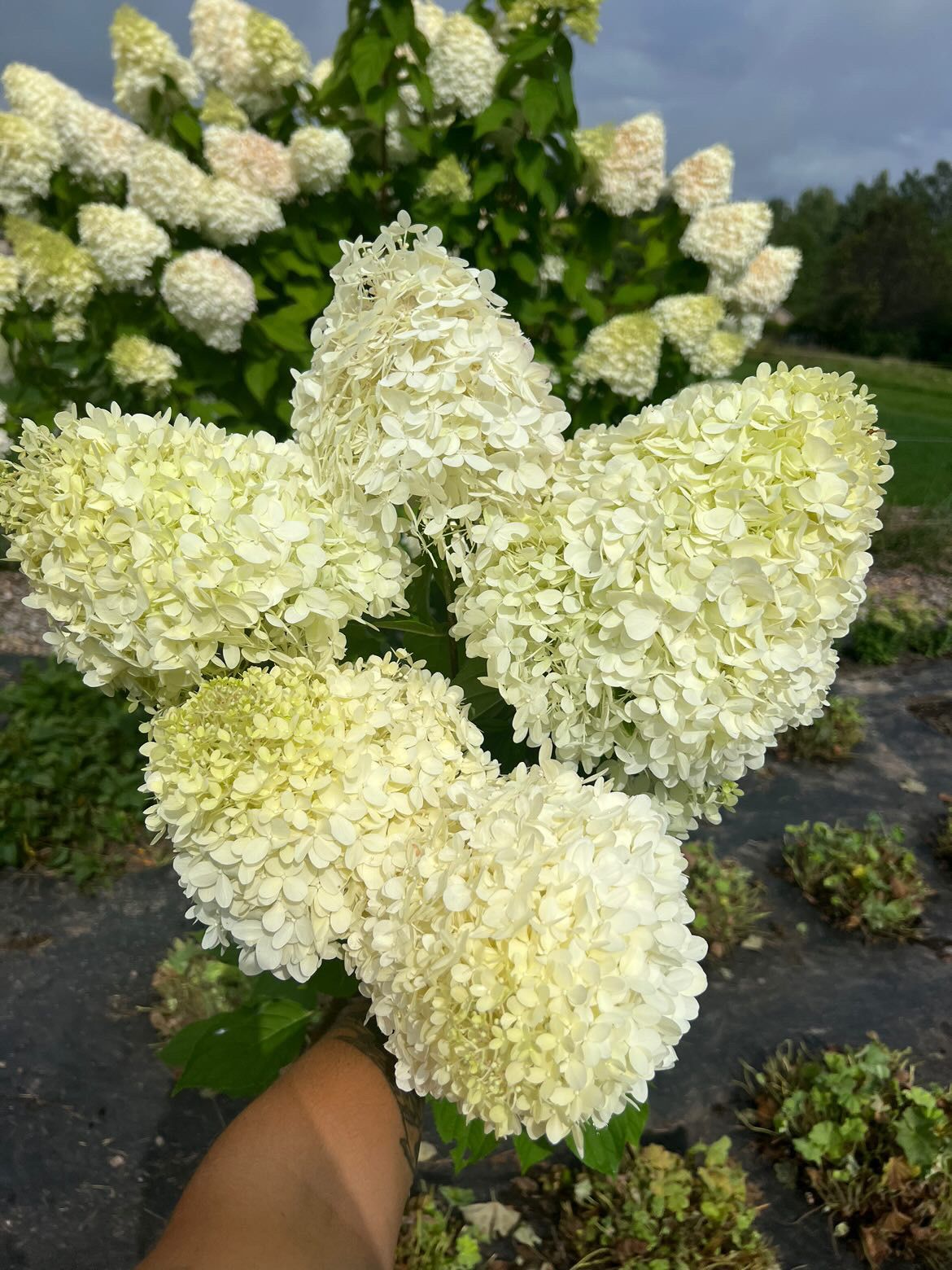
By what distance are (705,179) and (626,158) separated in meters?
0.30

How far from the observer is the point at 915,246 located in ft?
60.7

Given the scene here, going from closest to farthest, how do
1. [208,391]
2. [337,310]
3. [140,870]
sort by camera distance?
[337,310], [208,391], [140,870]

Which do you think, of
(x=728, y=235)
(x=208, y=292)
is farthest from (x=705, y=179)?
(x=208, y=292)

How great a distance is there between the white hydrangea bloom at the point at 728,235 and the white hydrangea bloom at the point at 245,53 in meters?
1.23

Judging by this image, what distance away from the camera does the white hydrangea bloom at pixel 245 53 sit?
2117mm

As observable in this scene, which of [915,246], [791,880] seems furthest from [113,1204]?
[915,246]

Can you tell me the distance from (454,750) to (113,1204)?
208 cm

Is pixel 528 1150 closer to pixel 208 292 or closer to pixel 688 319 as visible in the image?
pixel 208 292

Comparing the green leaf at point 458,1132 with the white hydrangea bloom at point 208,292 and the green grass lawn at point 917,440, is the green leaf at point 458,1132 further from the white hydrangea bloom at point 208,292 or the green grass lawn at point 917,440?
the green grass lawn at point 917,440

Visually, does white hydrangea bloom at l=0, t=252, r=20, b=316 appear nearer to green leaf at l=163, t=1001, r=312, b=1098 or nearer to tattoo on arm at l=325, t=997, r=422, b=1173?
green leaf at l=163, t=1001, r=312, b=1098

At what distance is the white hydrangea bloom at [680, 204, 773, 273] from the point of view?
7.61 ft

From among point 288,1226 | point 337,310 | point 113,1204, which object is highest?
point 337,310

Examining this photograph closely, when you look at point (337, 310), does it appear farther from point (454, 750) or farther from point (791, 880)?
point (791, 880)

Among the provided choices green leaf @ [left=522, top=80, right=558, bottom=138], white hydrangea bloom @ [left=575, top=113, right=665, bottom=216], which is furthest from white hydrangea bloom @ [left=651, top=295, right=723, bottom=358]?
green leaf @ [left=522, top=80, right=558, bottom=138]
